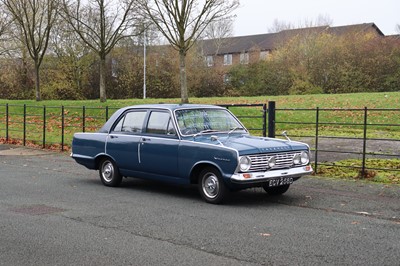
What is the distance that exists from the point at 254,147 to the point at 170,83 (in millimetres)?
41940

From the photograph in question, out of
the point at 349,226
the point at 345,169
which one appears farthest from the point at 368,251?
the point at 345,169

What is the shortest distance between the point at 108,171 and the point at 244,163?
340cm

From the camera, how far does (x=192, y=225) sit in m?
6.70

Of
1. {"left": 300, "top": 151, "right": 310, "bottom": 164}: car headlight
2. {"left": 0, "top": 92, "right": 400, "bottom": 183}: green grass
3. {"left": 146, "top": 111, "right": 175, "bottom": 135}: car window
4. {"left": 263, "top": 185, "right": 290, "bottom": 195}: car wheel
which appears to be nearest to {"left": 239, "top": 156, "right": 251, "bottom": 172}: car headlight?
{"left": 300, "top": 151, "right": 310, "bottom": 164}: car headlight

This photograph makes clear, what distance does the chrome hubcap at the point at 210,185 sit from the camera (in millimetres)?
8062

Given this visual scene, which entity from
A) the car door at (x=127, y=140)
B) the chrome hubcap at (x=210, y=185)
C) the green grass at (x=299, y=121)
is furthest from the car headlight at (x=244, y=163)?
the green grass at (x=299, y=121)

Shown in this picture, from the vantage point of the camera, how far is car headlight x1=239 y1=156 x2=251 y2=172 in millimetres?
7680

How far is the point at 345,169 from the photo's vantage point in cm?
1137

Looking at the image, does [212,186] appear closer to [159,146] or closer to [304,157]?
[159,146]

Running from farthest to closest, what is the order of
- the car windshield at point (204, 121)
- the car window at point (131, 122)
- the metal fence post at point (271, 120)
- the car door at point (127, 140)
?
the metal fence post at point (271, 120), the car window at point (131, 122), the car door at point (127, 140), the car windshield at point (204, 121)

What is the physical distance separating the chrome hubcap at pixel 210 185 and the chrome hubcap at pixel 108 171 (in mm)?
2430

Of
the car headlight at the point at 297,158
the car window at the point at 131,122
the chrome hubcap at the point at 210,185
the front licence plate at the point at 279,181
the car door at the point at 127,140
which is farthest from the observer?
the car window at the point at 131,122

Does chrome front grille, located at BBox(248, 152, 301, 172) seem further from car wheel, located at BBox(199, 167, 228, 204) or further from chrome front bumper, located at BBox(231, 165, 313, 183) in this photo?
car wheel, located at BBox(199, 167, 228, 204)

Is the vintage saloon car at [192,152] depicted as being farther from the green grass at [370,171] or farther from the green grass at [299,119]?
the green grass at [299,119]
